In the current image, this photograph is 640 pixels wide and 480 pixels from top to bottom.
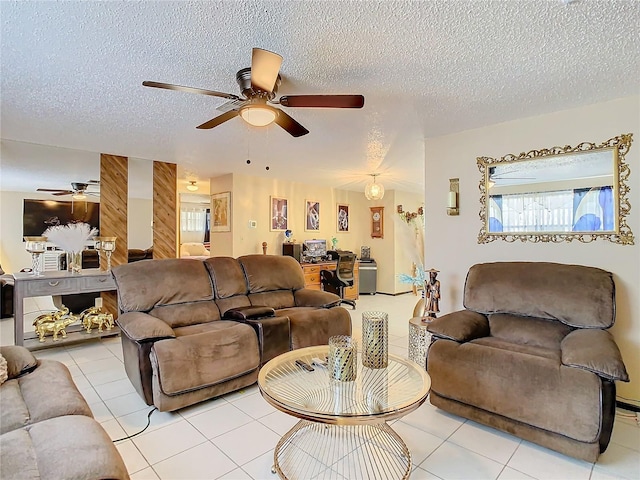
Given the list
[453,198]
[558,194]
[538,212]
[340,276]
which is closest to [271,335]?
[453,198]

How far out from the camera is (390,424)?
7.36 ft

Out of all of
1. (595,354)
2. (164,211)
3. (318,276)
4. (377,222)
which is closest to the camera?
(595,354)

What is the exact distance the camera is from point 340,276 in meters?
6.26

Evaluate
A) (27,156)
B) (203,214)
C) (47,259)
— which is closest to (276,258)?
(47,259)

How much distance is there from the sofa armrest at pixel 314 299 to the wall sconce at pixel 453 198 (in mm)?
1459

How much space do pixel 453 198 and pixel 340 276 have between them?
3.22 m

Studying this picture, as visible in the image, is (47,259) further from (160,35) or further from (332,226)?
(332,226)

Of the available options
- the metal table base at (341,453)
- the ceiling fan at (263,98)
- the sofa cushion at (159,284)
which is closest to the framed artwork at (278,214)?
the sofa cushion at (159,284)

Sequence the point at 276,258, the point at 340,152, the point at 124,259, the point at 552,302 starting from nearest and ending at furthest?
1. the point at 552,302
2. the point at 276,258
3. the point at 340,152
4. the point at 124,259

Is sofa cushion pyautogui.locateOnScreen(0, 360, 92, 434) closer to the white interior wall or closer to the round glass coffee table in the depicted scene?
the round glass coffee table

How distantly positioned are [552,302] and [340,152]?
268cm

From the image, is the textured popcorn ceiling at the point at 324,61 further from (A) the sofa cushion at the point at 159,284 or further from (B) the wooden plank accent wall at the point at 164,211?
(B) the wooden plank accent wall at the point at 164,211

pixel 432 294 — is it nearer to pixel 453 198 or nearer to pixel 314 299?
pixel 453 198

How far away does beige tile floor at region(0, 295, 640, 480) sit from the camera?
5.84 ft
